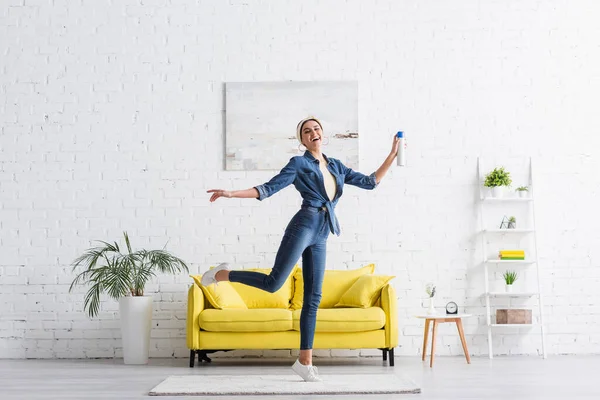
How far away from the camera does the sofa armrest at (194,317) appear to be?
5.85 meters

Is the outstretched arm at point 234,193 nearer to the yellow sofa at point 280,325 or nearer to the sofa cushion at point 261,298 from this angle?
the yellow sofa at point 280,325

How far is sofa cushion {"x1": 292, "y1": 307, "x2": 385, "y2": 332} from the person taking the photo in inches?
229

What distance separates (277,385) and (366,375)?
762 mm

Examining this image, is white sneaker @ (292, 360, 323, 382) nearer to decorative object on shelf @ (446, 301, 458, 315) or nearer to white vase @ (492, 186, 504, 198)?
decorative object on shelf @ (446, 301, 458, 315)

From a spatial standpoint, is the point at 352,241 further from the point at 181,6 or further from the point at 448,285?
the point at 181,6

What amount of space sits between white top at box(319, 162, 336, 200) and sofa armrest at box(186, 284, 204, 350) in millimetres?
1889

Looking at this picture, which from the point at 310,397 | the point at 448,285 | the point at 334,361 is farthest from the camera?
the point at 448,285

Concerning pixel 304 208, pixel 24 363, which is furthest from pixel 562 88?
pixel 24 363

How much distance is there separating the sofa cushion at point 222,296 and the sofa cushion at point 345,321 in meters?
0.57

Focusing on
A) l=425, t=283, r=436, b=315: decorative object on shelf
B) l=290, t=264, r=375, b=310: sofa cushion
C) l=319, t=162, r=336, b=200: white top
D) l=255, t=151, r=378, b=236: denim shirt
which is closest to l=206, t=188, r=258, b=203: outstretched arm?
l=255, t=151, r=378, b=236: denim shirt

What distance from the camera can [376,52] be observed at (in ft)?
22.8

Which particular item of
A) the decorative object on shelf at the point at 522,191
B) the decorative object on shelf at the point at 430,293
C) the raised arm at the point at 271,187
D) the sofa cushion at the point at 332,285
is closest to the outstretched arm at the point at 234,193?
the raised arm at the point at 271,187

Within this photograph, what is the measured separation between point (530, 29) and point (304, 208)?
145 inches

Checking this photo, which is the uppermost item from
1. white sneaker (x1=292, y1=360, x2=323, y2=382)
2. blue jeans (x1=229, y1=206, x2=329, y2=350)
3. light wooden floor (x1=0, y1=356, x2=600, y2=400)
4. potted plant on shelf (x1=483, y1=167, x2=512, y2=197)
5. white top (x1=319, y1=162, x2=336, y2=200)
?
potted plant on shelf (x1=483, y1=167, x2=512, y2=197)
